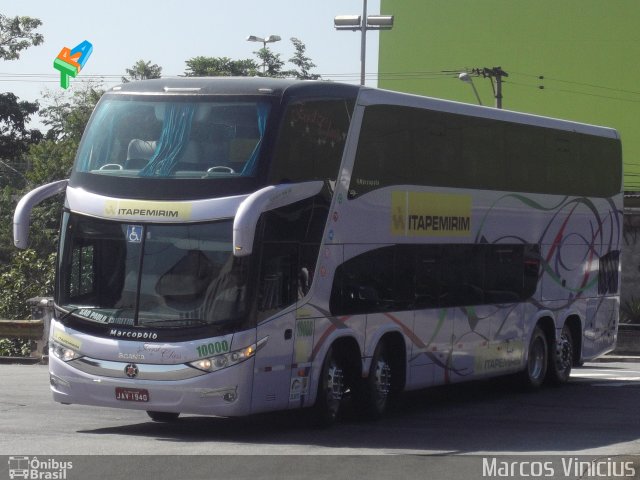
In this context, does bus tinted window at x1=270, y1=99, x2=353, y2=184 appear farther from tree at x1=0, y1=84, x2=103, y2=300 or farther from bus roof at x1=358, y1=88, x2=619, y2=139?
tree at x1=0, y1=84, x2=103, y2=300

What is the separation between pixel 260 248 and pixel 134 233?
1.36m

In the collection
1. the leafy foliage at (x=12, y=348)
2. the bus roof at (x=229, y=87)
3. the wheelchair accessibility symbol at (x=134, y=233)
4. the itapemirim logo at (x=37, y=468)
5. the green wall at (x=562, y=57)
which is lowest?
the leafy foliage at (x=12, y=348)

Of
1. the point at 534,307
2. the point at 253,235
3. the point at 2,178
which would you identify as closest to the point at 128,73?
the point at 2,178

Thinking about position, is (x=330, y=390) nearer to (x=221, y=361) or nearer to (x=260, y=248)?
(x=221, y=361)

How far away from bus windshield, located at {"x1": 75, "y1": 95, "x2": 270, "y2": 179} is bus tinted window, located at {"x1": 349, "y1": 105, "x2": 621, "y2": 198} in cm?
202

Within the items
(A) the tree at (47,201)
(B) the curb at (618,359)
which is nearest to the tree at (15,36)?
(A) the tree at (47,201)

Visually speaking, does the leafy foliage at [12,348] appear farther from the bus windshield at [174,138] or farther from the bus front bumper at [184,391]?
the bus front bumper at [184,391]

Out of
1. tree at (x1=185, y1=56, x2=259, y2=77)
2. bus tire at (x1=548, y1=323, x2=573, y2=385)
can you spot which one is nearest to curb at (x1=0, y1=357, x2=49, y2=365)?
bus tire at (x1=548, y1=323, x2=573, y2=385)

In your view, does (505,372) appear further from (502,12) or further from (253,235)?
(502,12)

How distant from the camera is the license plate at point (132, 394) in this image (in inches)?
536

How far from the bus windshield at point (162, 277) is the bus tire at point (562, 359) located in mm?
9604

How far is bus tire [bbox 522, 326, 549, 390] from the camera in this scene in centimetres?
2106

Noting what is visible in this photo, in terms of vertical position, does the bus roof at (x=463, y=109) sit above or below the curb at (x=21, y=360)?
above

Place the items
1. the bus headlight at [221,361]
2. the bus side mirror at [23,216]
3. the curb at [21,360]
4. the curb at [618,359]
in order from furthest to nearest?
the curb at [618,359] < the curb at [21,360] < the bus side mirror at [23,216] < the bus headlight at [221,361]
